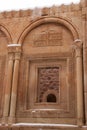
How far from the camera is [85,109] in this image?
25.7ft

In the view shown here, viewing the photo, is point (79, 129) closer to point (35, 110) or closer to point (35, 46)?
point (35, 110)

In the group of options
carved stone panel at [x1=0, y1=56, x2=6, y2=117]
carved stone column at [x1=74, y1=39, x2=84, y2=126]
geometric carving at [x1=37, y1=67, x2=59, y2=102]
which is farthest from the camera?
carved stone panel at [x1=0, y1=56, x2=6, y2=117]

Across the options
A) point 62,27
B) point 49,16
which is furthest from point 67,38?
point 49,16

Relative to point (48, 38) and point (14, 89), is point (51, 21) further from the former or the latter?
point (14, 89)

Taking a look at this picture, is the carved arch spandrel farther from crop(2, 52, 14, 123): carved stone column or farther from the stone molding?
crop(2, 52, 14, 123): carved stone column

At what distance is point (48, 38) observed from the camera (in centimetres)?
933

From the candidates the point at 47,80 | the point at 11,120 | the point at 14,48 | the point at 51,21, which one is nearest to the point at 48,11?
the point at 51,21

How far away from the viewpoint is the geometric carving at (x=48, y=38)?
9.21 metres

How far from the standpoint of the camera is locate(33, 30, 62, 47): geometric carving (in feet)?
30.2

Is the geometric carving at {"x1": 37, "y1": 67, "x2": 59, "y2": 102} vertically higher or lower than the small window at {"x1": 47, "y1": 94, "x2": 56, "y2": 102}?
higher

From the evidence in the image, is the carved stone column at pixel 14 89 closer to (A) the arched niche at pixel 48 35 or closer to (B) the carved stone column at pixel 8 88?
(B) the carved stone column at pixel 8 88

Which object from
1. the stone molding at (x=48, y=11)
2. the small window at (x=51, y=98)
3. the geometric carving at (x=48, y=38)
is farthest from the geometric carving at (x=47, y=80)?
the stone molding at (x=48, y=11)

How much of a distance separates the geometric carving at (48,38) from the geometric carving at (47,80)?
103cm

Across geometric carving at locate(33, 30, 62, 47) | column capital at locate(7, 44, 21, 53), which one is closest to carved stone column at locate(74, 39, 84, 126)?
geometric carving at locate(33, 30, 62, 47)
